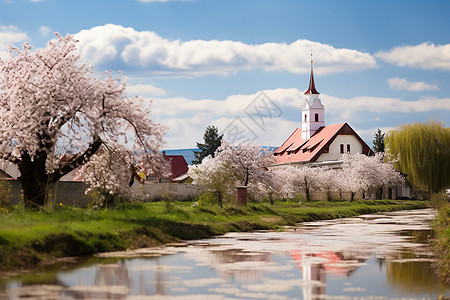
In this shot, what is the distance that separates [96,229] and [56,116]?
303 inches

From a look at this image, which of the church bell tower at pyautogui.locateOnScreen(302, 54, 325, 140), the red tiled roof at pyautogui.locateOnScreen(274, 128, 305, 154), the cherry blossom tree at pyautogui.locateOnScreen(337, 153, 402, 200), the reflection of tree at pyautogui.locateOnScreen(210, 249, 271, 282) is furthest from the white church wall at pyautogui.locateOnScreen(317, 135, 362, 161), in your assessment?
the reflection of tree at pyautogui.locateOnScreen(210, 249, 271, 282)

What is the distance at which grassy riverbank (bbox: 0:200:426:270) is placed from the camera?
50.0ft

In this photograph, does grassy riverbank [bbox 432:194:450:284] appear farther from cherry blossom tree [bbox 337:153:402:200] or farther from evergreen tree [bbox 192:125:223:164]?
evergreen tree [bbox 192:125:223:164]

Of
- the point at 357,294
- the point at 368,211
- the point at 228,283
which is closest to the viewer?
the point at 357,294

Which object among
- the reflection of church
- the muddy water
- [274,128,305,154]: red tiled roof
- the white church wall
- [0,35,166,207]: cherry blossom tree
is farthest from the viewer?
[274,128,305,154]: red tiled roof

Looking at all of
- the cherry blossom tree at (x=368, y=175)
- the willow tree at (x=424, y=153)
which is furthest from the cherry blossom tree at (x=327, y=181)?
the willow tree at (x=424, y=153)

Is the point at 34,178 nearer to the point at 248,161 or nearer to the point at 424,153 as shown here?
the point at 248,161

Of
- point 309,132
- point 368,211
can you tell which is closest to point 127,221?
point 368,211

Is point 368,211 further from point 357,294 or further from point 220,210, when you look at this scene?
point 357,294

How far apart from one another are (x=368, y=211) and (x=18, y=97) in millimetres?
36355

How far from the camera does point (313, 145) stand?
98562 millimetres

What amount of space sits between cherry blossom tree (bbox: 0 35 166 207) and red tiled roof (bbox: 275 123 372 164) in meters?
70.1

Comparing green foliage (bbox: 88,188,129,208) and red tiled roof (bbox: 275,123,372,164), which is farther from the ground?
red tiled roof (bbox: 275,123,372,164)

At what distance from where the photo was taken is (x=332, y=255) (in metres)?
17.7
